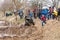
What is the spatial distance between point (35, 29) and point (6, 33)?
0.35 m

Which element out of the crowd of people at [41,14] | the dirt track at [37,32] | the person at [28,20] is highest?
the crowd of people at [41,14]

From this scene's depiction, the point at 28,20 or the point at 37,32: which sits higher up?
the point at 28,20

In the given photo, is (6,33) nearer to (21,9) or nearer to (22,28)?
(22,28)

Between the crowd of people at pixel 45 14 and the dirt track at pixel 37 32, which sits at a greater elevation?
the crowd of people at pixel 45 14

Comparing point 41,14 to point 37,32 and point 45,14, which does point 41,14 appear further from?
point 37,32

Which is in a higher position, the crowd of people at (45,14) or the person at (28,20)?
the crowd of people at (45,14)

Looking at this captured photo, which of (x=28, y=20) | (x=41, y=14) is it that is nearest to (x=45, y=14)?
(x=41, y=14)

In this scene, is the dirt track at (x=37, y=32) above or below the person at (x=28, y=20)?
below

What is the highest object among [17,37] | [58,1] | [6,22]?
[58,1]

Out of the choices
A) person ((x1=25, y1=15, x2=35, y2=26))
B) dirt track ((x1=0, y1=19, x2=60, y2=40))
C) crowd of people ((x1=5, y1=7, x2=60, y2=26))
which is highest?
crowd of people ((x1=5, y1=7, x2=60, y2=26))

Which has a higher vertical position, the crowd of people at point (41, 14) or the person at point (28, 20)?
the crowd of people at point (41, 14)

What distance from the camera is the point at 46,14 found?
1809 mm

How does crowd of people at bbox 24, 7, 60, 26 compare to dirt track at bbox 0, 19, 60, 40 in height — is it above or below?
above

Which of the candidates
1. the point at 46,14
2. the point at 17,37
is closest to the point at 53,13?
the point at 46,14
